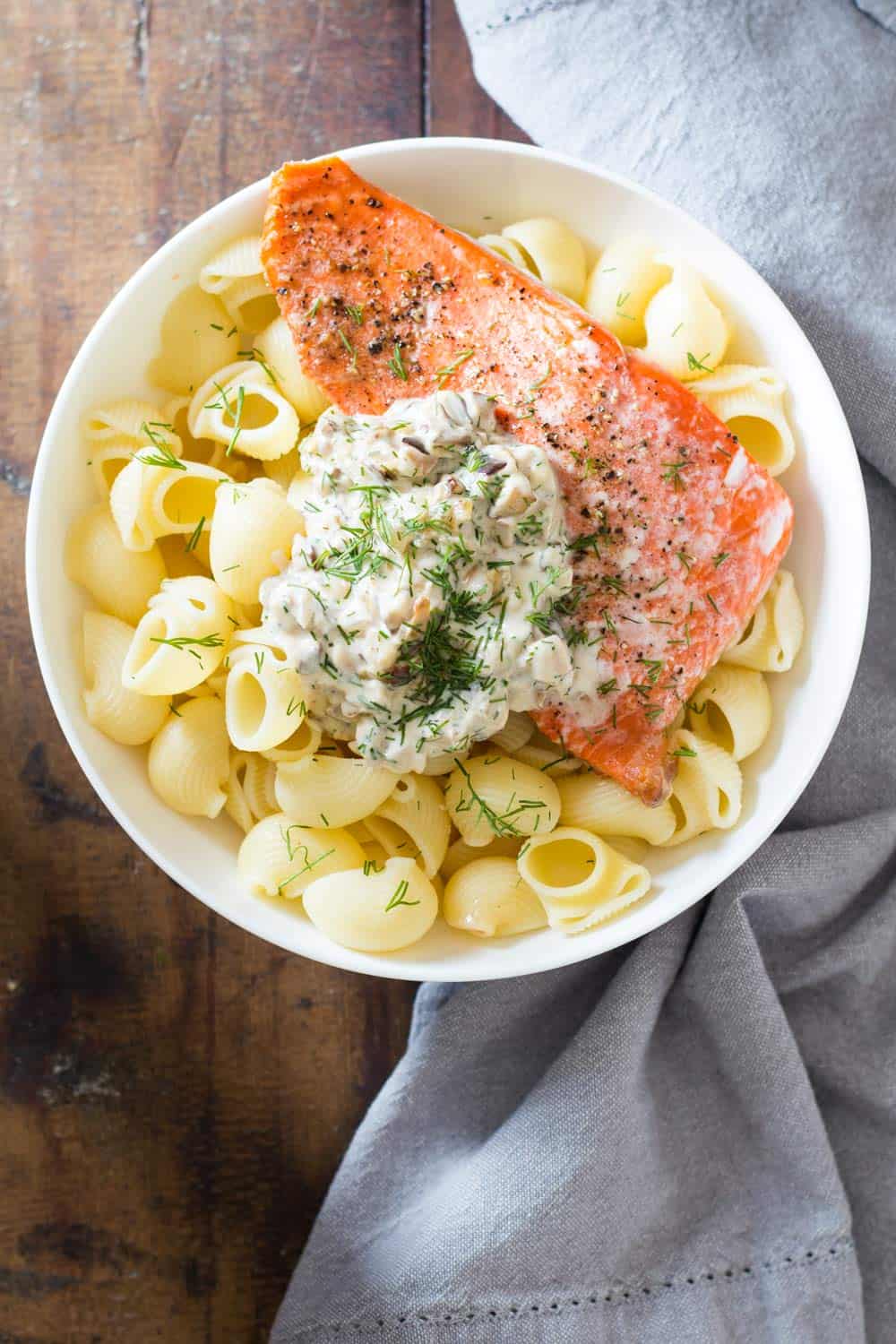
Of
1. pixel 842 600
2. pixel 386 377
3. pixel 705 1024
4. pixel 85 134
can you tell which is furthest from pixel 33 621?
pixel 705 1024

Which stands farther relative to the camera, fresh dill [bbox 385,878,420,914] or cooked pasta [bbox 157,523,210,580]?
cooked pasta [bbox 157,523,210,580]

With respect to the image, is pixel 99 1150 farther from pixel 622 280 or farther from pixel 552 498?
pixel 622 280

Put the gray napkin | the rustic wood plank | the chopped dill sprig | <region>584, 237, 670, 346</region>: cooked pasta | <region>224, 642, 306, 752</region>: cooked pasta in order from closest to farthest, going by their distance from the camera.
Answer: <region>224, 642, 306, 752</region>: cooked pasta
the chopped dill sprig
<region>584, 237, 670, 346</region>: cooked pasta
the gray napkin
the rustic wood plank

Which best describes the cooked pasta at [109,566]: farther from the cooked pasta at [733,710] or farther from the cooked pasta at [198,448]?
the cooked pasta at [733,710]

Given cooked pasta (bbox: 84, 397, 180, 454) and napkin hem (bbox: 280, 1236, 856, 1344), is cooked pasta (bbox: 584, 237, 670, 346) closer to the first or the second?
cooked pasta (bbox: 84, 397, 180, 454)

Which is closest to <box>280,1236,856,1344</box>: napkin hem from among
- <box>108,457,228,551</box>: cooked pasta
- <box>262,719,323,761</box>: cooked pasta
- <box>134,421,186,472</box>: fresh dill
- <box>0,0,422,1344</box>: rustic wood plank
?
<box>0,0,422,1344</box>: rustic wood plank

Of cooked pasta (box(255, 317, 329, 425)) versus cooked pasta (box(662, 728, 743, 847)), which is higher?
cooked pasta (box(255, 317, 329, 425))

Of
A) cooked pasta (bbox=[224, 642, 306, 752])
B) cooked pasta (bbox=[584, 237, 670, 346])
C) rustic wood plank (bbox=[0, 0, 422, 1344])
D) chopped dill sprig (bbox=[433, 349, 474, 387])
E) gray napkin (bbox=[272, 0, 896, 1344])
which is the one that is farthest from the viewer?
rustic wood plank (bbox=[0, 0, 422, 1344])
